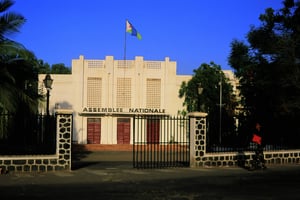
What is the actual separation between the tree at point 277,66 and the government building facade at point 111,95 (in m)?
16.8

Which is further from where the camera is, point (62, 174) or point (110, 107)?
point (110, 107)

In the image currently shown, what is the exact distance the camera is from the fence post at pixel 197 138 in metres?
16.5

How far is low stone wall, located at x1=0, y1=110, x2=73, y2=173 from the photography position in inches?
578

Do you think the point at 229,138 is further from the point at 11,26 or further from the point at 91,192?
the point at 11,26

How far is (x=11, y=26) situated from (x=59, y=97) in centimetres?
2312

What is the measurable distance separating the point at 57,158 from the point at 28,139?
1575 millimetres

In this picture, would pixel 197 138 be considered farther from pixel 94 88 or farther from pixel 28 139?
pixel 94 88

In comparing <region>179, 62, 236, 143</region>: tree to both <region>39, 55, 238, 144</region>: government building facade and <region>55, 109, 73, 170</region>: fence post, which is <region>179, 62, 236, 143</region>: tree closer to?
<region>39, 55, 238, 144</region>: government building facade

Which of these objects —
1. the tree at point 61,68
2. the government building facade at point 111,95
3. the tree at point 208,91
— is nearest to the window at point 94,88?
the government building facade at point 111,95

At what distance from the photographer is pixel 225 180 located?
13.2 m

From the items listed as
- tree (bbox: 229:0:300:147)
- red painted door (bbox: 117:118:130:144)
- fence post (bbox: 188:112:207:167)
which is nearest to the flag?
red painted door (bbox: 117:118:130:144)

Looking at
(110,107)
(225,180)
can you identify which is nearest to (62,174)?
(225,180)

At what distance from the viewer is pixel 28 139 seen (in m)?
15.9

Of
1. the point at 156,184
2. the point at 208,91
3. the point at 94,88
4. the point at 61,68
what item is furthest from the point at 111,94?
the point at 61,68
